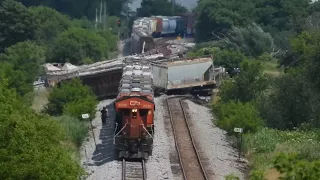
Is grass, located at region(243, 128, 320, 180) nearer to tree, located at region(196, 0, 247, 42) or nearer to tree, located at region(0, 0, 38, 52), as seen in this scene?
tree, located at region(0, 0, 38, 52)

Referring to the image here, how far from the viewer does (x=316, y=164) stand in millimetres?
13109

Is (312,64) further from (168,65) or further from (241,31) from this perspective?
(241,31)

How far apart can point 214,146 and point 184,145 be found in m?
1.47

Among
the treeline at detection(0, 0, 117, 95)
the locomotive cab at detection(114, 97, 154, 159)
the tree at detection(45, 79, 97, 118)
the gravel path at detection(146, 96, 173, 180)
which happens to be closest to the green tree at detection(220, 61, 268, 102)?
the gravel path at detection(146, 96, 173, 180)

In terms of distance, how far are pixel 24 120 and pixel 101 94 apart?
86.7ft

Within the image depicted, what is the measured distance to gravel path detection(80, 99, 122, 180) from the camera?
82.0ft

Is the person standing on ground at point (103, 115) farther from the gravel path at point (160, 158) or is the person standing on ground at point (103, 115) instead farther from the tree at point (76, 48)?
the tree at point (76, 48)

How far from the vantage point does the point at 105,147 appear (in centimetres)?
2966

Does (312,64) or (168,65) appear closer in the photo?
(312,64)

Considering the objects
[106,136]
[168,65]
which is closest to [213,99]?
[168,65]

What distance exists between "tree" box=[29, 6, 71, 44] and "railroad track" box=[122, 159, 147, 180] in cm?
4881

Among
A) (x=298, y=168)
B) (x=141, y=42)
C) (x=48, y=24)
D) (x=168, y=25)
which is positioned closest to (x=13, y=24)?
(x=48, y=24)

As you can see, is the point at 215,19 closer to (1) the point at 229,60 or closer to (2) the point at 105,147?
(1) the point at 229,60

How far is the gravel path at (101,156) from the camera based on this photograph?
25000 millimetres
